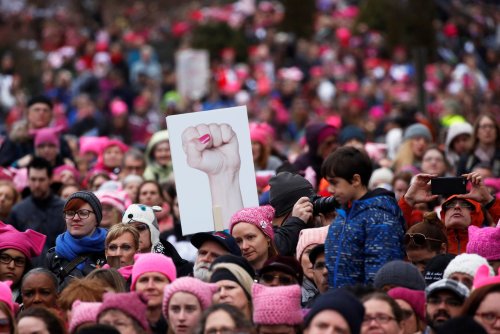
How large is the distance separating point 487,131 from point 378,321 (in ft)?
21.4

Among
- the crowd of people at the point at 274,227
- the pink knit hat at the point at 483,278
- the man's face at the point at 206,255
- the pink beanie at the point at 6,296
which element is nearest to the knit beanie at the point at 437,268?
the crowd of people at the point at 274,227

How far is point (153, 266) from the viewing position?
37.6 ft

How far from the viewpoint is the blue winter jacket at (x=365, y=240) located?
10906mm

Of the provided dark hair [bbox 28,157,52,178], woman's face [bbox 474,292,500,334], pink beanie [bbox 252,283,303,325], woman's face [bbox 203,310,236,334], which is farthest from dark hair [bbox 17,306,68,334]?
dark hair [bbox 28,157,52,178]

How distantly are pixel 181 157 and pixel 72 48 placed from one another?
992 inches

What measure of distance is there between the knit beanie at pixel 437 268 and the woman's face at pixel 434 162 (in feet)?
13.6

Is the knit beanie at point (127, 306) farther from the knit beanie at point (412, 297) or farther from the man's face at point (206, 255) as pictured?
the knit beanie at point (412, 297)

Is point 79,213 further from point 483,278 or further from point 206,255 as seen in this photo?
point 483,278

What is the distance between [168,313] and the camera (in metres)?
10.8

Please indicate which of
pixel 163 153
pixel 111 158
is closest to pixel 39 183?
pixel 163 153

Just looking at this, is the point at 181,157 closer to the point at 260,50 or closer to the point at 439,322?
the point at 439,322

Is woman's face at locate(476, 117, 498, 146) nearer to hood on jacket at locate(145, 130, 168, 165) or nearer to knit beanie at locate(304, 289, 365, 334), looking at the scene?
hood on jacket at locate(145, 130, 168, 165)

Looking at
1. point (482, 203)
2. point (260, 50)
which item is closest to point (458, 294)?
point (482, 203)

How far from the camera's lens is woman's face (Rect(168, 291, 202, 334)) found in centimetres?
1062
